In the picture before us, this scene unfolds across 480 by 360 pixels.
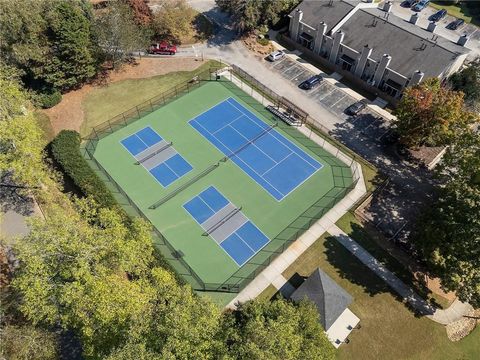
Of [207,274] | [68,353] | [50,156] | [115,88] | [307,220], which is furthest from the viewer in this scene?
[115,88]

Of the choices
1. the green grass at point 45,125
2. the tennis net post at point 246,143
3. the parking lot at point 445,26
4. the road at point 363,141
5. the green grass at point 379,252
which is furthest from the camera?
the parking lot at point 445,26

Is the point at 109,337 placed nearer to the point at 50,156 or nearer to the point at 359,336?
the point at 359,336

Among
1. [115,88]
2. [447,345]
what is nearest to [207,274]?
[447,345]

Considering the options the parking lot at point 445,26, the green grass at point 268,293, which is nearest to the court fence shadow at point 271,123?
the green grass at point 268,293

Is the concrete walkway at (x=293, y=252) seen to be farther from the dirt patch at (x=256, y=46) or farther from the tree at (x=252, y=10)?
the tree at (x=252, y=10)

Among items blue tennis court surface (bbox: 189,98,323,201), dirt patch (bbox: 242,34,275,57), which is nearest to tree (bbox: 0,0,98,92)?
blue tennis court surface (bbox: 189,98,323,201)

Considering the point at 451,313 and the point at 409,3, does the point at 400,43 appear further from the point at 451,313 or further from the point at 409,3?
the point at 451,313

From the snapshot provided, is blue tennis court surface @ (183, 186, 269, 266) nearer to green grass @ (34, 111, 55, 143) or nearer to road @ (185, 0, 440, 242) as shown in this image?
road @ (185, 0, 440, 242)
